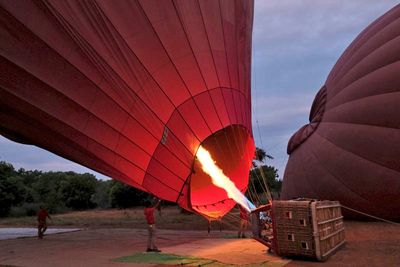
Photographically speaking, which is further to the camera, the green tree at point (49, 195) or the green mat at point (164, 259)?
the green tree at point (49, 195)

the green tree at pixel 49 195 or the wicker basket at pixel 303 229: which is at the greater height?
the green tree at pixel 49 195

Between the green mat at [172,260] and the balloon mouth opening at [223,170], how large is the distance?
1.86 m

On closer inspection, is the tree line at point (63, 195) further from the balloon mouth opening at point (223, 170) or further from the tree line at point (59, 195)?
the balloon mouth opening at point (223, 170)

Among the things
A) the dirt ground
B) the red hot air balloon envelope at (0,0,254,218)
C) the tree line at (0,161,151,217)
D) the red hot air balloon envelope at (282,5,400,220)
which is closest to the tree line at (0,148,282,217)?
the tree line at (0,161,151,217)

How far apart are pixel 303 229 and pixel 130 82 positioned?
4.51 meters

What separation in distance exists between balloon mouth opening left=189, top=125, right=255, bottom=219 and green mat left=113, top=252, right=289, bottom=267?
73.4 inches

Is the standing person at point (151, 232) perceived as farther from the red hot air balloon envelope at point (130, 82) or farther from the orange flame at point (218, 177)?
the orange flame at point (218, 177)

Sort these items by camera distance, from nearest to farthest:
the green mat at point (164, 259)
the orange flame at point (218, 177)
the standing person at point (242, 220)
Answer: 1. the green mat at point (164, 259)
2. the orange flame at point (218, 177)
3. the standing person at point (242, 220)

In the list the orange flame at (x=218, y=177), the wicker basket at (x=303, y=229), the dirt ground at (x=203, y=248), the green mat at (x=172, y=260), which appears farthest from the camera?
the orange flame at (x=218, y=177)

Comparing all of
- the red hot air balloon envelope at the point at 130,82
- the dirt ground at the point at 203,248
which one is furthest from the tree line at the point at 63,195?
the red hot air balloon envelope at the point at 130,82

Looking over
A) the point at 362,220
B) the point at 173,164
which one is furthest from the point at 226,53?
the point at 362,220

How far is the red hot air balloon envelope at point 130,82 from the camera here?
24.4ft

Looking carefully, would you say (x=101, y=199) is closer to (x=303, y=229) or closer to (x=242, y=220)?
(x=242, y=220)

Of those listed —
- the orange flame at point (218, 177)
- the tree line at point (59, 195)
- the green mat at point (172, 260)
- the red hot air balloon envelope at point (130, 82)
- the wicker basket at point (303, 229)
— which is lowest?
the green mat at point (172, 260)
